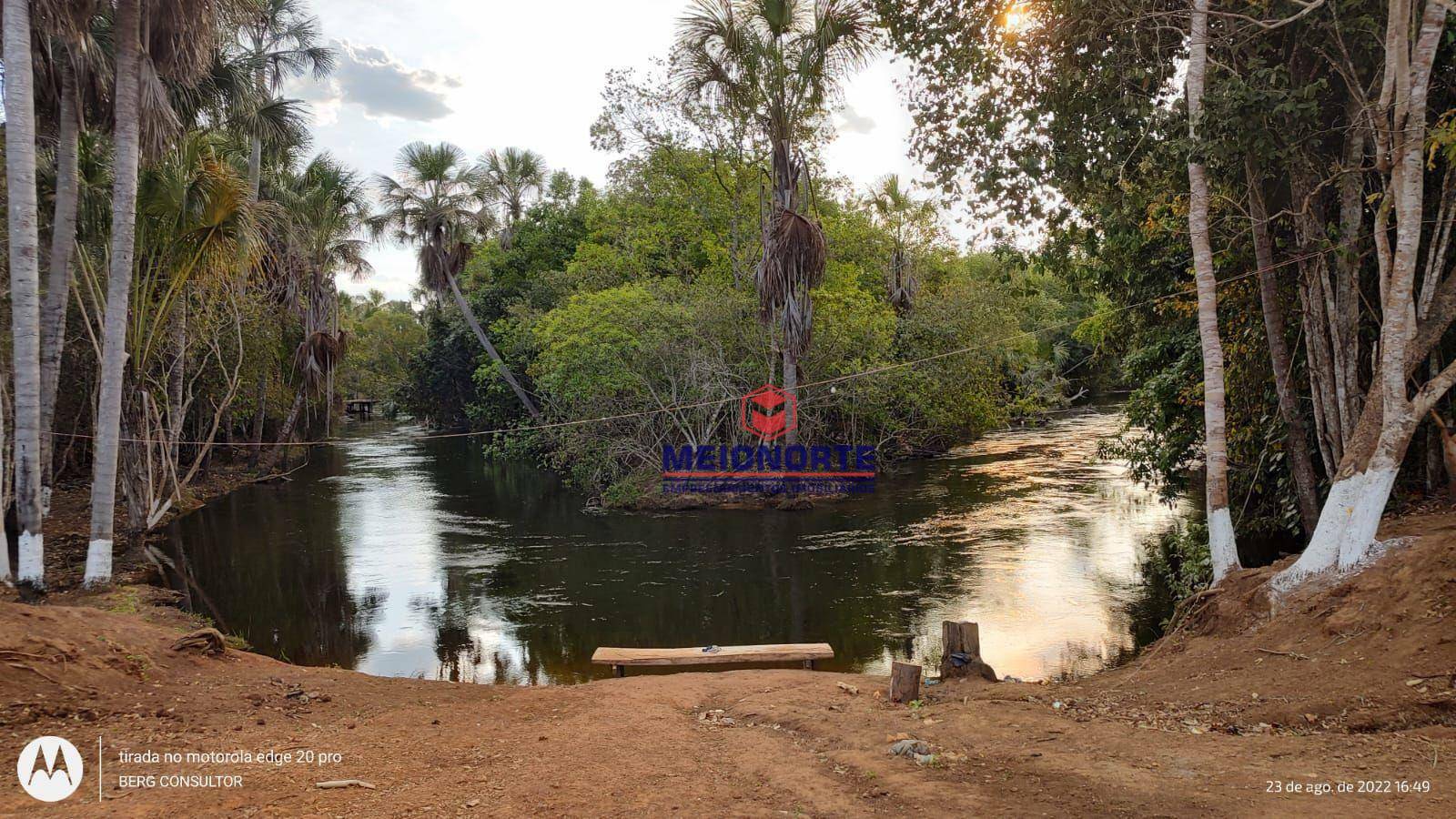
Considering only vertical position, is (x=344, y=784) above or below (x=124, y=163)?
below

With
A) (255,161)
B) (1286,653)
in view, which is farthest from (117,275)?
(1286,653)

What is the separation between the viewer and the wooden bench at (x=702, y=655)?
8781mm

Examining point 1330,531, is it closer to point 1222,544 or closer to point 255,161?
point 1222,544

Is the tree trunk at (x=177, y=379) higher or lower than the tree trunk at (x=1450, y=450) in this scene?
higher

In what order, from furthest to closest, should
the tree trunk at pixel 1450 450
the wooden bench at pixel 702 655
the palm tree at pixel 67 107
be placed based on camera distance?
the palm tree at pixel 67 107, the wooden bench at pixel 702 655, the tree trunk at pixel 1450 450

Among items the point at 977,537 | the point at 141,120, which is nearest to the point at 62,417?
the point at 141,120

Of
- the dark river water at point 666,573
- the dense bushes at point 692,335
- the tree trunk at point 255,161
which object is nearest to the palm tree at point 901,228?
the dense bushes at point 692,335

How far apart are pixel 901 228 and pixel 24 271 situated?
96.1 ft

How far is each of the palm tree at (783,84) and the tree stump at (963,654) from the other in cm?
1216

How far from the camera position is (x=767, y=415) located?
20625 mm

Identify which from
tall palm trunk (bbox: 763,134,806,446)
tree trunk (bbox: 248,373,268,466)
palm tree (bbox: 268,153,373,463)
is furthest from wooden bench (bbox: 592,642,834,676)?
palm tree (bbox: 268,153,373,463)

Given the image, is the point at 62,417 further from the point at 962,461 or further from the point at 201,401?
the point at 962,461

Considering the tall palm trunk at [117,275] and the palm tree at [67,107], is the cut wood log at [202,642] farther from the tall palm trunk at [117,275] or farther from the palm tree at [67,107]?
the palm tree at [67,107]

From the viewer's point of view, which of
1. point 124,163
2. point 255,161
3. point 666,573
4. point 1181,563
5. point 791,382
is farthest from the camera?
point 255,161
